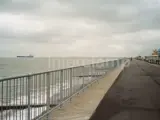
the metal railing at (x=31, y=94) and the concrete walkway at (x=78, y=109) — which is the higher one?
the metal railing at (x=31, y=94)

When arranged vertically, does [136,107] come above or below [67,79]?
below

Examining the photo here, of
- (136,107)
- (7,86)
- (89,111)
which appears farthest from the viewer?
(136,107)

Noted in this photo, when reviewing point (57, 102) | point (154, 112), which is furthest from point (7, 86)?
point (154, 112)

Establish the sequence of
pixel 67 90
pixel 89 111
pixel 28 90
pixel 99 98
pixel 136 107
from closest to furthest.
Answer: pixel 28 90
pixel 89 111
pixel 136 107
pixel 67 90
pixel 99 98

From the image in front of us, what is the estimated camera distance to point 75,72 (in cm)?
1266

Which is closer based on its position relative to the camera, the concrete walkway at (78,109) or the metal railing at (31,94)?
the metal railing at (31,94)

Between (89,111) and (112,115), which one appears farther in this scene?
(89,111)

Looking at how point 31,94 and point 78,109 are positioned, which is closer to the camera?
point 31,94

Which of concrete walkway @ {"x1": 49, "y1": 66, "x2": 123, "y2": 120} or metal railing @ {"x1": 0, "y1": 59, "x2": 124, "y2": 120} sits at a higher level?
metal railing @ {"x1": 0, "y1": 59, "x2": 124, "y2": 120}

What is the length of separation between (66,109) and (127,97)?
3.93 m

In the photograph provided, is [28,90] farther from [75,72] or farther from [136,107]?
[75,72]

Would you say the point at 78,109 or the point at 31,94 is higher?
the point at 31,94

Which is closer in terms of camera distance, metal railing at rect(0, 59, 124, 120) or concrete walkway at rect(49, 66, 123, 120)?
metal railing at rect(0, 59, 124, 120)

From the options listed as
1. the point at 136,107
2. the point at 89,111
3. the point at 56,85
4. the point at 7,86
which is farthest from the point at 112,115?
the point at 7,86
